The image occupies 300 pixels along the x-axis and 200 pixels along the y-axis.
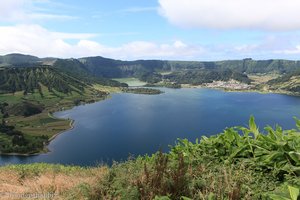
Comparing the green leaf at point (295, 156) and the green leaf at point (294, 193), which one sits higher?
the green leaf at point (295, 156)

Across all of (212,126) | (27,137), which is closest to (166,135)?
(212,126)

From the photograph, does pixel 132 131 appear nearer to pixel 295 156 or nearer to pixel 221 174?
pixel 221 174

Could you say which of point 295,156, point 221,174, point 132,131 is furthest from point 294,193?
point 132,131

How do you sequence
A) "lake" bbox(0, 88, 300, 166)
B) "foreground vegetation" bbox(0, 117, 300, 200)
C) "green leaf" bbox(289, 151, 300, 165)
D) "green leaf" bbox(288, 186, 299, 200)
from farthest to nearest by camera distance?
"lake" bbox(0, 88, 300, 166) < "green leaf" bbox(289, 151, 300, 165) < "foreground vegetation" bbox(0, 117, 300, 200) < "green leaf" bbox(288, 186, 299, 200)

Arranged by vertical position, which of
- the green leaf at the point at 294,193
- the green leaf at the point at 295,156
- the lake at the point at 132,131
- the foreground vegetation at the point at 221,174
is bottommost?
the lake at the point at 132,131

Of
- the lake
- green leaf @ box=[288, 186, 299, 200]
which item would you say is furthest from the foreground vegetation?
the lake

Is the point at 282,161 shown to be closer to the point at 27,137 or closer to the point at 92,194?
the point at 92,194

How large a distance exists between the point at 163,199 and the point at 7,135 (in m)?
163

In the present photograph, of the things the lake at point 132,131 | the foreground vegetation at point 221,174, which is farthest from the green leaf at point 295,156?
the lake at point 132,131

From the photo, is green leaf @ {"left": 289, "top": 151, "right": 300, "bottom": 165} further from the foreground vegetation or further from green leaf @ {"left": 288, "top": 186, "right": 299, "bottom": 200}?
green leaf @ {"left": 288, "top": 186, "right": 299, "bottom": 200}

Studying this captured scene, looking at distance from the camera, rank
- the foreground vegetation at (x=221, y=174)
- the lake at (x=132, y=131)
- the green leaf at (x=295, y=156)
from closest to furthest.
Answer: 1. the foreground vegetation at (x=221, y=174)
2. the green leaf at (x=295, y=156)
3. the lake at (x=132, y=131)

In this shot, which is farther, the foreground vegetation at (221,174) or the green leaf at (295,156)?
the green leaf at (295,156)

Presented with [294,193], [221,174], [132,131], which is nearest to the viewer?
[294,193]

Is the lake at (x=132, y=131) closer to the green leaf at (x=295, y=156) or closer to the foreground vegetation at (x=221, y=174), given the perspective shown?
the foreground vegetation at (x=221, y=174)
